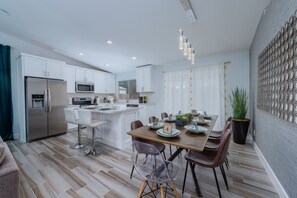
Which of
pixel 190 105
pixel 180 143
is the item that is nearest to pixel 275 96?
pixel 180 143

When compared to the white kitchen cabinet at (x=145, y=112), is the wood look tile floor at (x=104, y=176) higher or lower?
lower

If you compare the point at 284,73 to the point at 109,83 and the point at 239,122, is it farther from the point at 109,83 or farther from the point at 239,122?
the point at 109,83

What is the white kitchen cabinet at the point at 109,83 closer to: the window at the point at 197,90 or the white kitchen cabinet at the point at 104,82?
the white kitchen cabinet at the point at 104,82

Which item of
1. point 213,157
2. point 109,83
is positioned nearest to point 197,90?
point 213,157

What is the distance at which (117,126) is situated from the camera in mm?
2891

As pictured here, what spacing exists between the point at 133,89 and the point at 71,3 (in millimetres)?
3639

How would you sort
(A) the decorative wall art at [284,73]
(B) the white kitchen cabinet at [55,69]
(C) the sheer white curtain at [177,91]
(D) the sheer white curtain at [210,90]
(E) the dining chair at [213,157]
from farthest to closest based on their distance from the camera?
1. (C) the sheer white curtain at [177,91]
2. (B) the white kitchen cabinet at [55,69]
3. (D) the sheer white curtain at [210,90]
4. (E) the dining chair at [213,157]
5. (A) the decorative wall art at [284,73]

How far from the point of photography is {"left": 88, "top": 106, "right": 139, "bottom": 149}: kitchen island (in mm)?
2838

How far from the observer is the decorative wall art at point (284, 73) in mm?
1195

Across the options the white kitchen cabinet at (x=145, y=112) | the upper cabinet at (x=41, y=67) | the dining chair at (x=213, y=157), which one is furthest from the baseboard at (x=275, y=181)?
the upper cabinet at (x=41, y=67)

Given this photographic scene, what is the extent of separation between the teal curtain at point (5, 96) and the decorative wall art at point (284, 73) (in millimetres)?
5809

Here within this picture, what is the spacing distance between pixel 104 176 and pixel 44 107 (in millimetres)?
2950

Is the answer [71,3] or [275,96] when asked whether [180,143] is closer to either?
[275,96]

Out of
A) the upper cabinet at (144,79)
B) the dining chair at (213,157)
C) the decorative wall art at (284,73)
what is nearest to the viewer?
the decorative wall art at (284,73)
